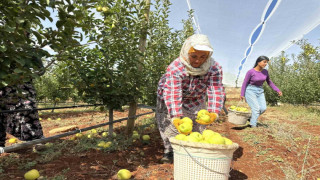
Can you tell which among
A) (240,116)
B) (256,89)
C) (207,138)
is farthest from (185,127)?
(240,116)

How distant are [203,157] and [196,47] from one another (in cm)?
101

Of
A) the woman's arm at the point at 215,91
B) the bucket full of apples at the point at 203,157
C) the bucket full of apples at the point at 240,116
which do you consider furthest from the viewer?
the bucket full of apples at the point at 240,116

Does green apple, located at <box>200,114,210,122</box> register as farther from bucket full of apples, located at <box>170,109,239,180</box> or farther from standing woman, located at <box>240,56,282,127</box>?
standing woman, located at <box>240,56,282,127</box>

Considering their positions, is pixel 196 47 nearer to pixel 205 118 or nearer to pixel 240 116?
pixel 205 118

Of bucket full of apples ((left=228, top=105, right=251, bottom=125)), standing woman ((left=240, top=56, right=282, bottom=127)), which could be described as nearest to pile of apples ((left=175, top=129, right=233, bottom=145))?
standing woman ((left=240, top=56, right=282, bottom=127))

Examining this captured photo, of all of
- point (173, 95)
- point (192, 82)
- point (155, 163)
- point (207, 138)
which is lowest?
point (155, 163)

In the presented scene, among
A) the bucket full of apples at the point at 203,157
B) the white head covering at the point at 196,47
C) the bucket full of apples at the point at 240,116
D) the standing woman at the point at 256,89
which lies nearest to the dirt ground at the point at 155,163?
the bucket full of apples at the point at 203,157

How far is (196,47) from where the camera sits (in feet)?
6.57

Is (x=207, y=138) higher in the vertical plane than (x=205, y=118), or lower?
lower

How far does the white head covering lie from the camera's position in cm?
203

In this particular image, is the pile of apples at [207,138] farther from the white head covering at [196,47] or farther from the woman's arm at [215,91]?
the white head covering at [196,47]

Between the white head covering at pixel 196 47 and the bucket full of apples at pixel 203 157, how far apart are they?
77 centimetres

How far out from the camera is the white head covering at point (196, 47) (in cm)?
203

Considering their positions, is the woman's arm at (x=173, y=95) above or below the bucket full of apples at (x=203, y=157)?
above
